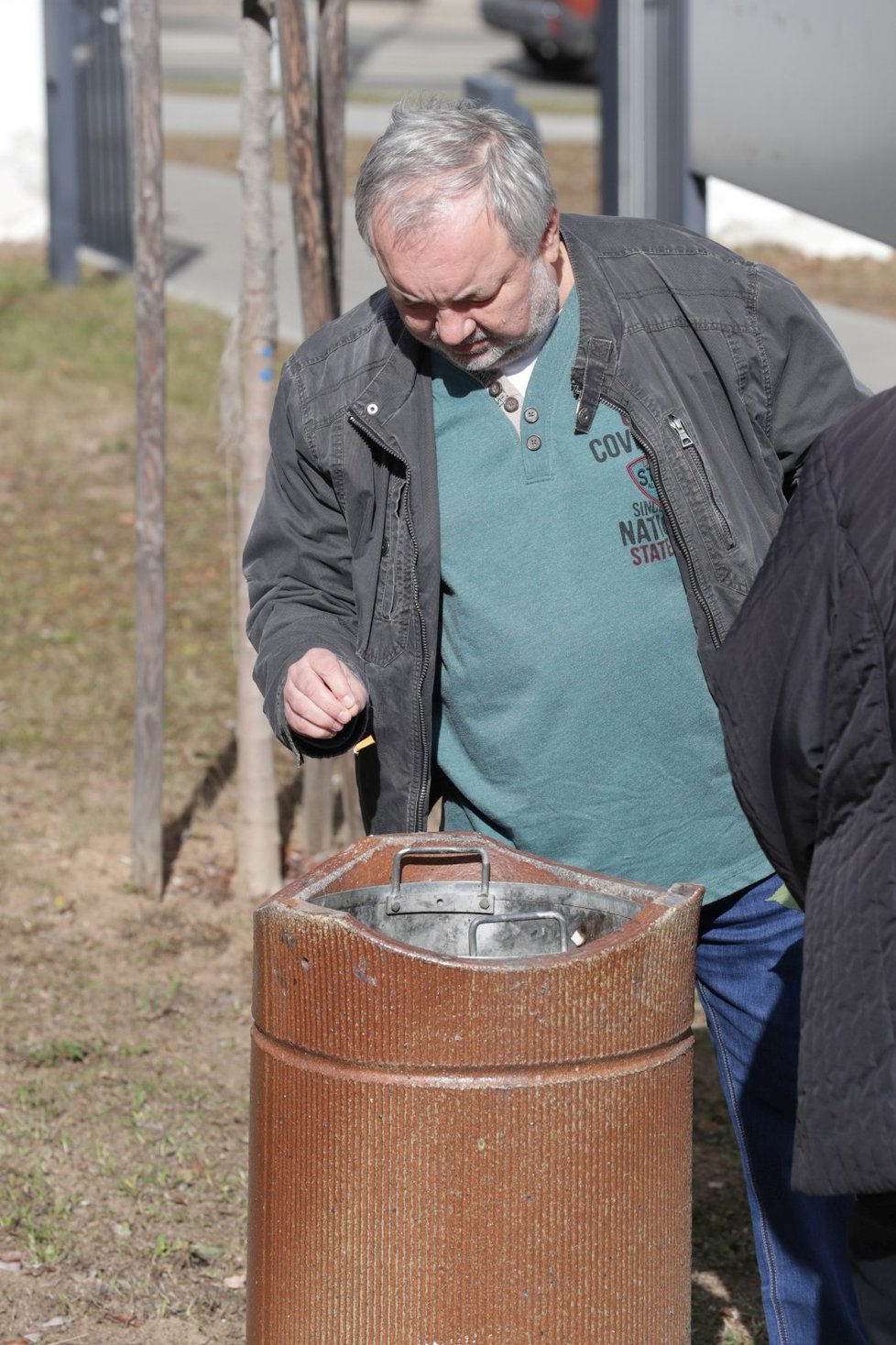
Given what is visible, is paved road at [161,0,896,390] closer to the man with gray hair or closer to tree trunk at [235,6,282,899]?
tree trunk at [235,6,282,899]

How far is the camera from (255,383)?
4.58 metres

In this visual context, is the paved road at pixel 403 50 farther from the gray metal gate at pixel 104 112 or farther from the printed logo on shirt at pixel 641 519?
the printed logo on shirt at pixel 641 519

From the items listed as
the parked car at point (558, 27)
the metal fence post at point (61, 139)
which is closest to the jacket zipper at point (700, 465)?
the metal fence post at point (61, 139)

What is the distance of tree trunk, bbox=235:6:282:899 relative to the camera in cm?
440

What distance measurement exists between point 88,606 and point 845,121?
4076mm

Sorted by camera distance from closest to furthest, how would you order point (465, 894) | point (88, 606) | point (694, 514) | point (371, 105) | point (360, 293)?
point (465, 894) < point (694, 514) < point (360, 293) < point (88, 606) < point (371, 105)

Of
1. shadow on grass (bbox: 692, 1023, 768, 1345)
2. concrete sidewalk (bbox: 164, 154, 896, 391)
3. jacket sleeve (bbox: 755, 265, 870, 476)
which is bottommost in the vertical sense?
shadow on grass (bbox: 692, 1023, 768, 1345)

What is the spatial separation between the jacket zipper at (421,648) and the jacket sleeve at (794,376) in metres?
0.52

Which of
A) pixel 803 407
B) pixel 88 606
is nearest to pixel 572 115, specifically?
pixel 88 606

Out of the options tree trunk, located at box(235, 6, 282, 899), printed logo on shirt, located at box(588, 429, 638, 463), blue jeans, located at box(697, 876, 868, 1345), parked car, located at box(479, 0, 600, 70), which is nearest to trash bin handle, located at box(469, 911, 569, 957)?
blue jeans, located at box(697, 876, 868, 1345)

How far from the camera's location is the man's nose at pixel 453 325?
2365 mm

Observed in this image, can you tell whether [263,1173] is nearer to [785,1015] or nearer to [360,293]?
[785,1015]

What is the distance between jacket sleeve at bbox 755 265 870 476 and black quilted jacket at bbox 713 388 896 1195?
75 cm

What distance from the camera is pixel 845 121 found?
13.4ft
